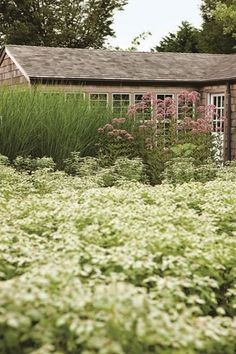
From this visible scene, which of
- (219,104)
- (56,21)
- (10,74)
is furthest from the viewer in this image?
(56,21)

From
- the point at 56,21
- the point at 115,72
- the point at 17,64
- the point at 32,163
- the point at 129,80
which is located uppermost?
the point at 56,21

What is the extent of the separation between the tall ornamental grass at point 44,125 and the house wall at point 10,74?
5.47 meters

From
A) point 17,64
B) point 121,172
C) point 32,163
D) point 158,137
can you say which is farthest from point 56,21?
point 121,172

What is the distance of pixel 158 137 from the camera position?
41.9 feet

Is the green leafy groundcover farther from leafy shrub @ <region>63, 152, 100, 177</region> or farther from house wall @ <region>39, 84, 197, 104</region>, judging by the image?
house wall @ <region>39, 84, 197, 104</region>

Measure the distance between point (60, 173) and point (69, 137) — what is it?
9.57 feet

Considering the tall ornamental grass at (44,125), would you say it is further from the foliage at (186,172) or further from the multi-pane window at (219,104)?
the multi-pane window at (219,104)

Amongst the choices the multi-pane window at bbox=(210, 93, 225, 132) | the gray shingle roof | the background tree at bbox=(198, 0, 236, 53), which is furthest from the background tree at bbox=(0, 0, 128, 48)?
the multi-pane window at bbox=(210, 93, 225, 132)

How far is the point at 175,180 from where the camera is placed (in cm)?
1116

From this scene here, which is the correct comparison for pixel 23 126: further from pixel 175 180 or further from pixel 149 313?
pixel 149 313

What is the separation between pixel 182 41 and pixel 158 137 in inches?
917

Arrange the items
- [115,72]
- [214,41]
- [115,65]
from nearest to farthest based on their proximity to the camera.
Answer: [115,72], [115,65], [214,41]

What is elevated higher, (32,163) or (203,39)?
(203,39)

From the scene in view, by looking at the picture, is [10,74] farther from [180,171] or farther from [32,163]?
[180,171]
